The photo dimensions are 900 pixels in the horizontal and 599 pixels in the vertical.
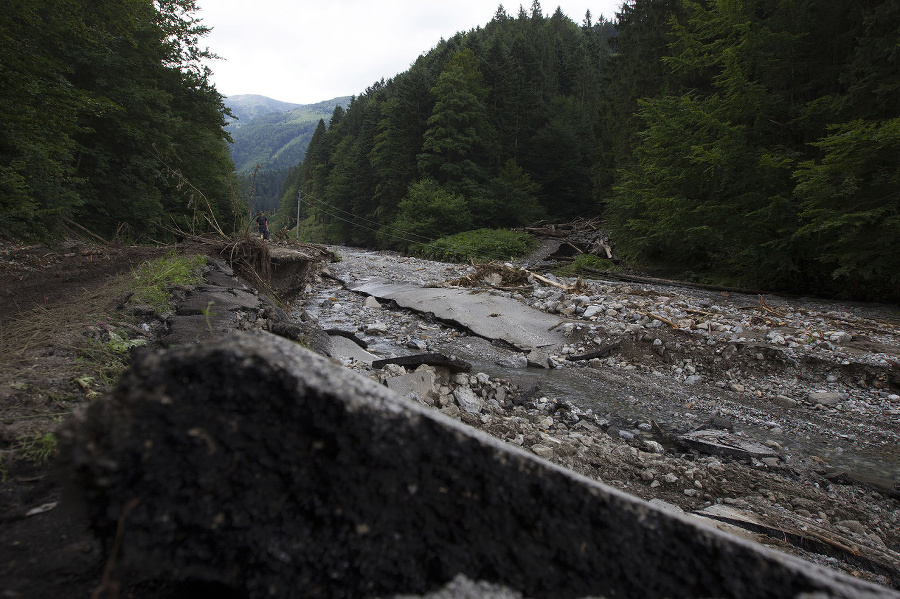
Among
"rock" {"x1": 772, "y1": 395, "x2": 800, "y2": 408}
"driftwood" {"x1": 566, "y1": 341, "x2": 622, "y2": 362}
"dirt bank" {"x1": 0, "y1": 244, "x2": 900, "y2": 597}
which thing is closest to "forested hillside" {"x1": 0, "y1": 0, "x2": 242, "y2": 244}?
"dirt bank" {"x1": 0, "y1": 244, "x2": 900, "y2": 597}

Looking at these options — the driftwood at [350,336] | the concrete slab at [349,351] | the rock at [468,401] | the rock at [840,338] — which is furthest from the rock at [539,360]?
the rock at [840,338]

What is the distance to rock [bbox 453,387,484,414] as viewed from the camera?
4195mm

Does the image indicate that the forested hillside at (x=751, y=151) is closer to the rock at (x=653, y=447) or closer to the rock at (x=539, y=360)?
the rock at (x=539, y=360)

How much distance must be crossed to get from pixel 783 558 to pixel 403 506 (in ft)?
2.56

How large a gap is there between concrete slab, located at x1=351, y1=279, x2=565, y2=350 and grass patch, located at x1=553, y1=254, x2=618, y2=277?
6723 mm

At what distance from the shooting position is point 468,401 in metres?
4.33

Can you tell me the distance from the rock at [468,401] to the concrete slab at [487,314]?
7.77 ft

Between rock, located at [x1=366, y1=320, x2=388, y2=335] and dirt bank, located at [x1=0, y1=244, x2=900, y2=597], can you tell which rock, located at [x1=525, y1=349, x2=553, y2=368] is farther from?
rock, located at [x1=366, y1=320, x2=388, y2=335]

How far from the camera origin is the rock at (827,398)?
187 inches

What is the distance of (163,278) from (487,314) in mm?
5349

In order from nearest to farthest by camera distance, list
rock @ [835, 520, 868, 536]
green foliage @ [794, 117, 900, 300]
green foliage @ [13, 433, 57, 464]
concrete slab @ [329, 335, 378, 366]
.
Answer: green foliage @ [13, 433, 57, 464], rock @ [835, 520, 868, 536], concrete slab @ [329, 335, 378, 366], green foliage @ [794, 117, 900, 300]

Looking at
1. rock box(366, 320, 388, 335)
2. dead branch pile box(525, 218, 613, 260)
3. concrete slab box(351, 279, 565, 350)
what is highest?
dead branch pile box(525, 218, 613, 260)

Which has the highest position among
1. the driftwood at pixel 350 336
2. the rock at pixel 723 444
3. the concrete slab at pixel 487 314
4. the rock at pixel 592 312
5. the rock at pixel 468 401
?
the rock at pixel 592 312

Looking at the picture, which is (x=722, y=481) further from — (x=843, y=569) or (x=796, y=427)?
(x=796, y=427)
